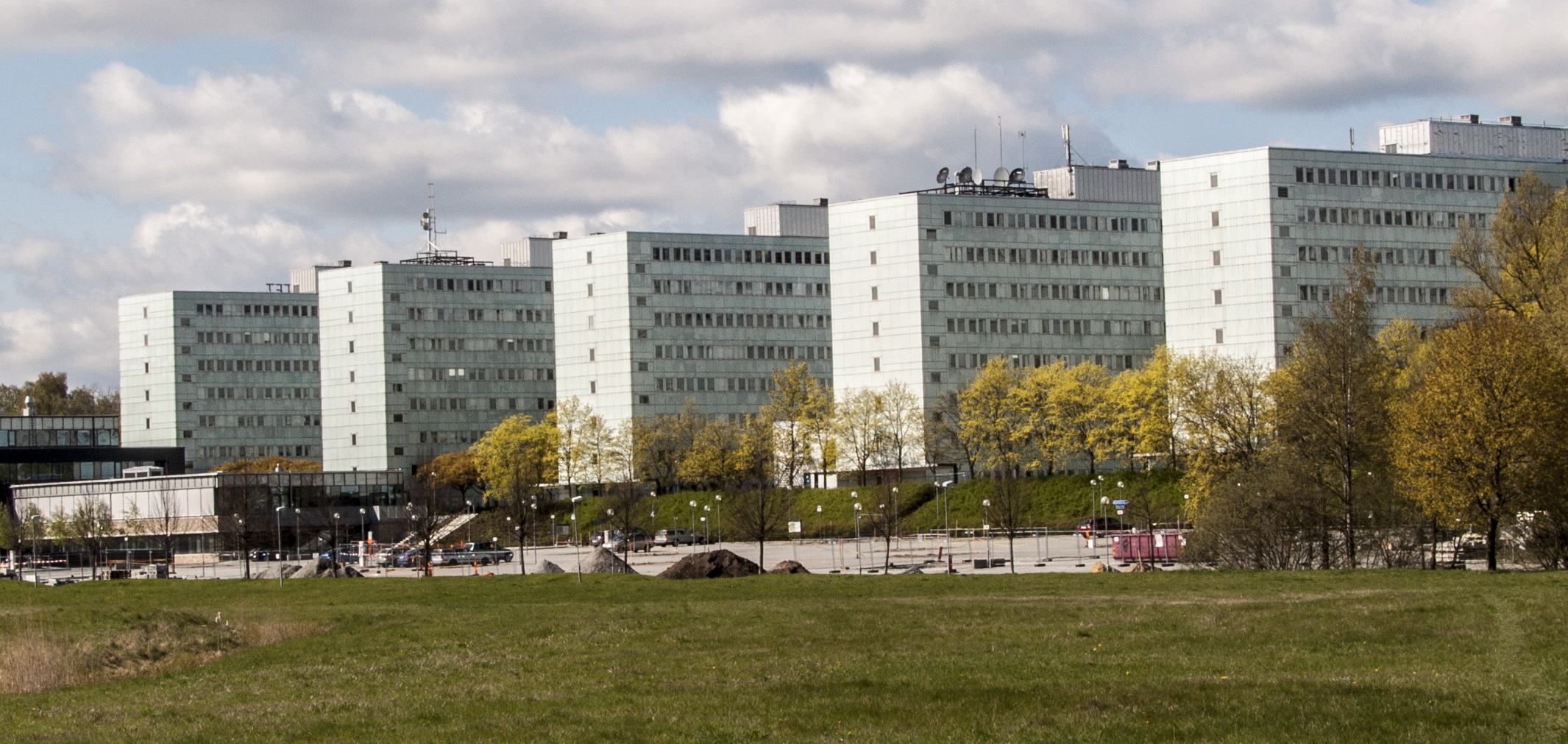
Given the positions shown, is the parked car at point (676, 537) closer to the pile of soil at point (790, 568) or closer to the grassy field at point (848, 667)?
the pile of soil at point (790, 568)

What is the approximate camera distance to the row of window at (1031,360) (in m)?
155

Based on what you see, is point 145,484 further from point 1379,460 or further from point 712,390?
point 1379,460

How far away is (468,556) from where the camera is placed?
402 feet

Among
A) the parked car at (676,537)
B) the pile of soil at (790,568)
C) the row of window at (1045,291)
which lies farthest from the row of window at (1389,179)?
the pile of soil at (790,568)

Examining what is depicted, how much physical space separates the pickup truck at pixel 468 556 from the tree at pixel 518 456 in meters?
34.8

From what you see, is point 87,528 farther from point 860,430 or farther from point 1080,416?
point 1080,416

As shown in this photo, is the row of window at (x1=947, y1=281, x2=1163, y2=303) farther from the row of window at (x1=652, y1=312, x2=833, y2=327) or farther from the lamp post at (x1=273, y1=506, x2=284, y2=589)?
the lamp post at (x1=273, y1=506, x2=284, y2=589)

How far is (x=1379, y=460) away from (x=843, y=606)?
33827 mm

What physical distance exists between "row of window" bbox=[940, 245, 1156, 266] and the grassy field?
105m

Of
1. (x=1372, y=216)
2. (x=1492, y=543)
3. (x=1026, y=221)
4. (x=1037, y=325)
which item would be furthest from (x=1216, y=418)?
(x=1026, y=221)

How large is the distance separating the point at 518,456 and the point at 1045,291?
53.0m

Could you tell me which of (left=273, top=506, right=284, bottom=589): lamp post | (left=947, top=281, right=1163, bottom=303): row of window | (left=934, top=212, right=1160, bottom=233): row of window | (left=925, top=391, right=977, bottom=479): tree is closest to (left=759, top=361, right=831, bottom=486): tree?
(left=925, top=391, right=977, bottom=479): tree

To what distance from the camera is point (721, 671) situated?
3059 centimetres

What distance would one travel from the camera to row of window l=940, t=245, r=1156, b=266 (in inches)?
6117
